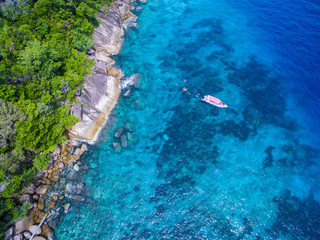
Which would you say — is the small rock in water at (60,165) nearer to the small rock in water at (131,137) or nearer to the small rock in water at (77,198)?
the small rock in water at (77,198)

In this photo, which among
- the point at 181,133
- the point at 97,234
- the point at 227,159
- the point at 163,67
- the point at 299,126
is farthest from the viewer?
the point at 163,67

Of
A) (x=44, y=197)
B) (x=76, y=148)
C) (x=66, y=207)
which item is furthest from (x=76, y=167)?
(x=66, y=207)

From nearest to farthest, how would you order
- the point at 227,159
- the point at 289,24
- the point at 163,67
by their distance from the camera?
the point at 227,159 < the point at 163,67 < the point at 289,24

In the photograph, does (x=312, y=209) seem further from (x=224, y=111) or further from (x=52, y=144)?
(x=52, y=144)

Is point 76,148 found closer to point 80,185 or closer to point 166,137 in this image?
point 80,185

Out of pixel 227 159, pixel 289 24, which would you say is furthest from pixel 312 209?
pixel 289 24

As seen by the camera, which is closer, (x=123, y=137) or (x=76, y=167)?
(x=76, y=167)

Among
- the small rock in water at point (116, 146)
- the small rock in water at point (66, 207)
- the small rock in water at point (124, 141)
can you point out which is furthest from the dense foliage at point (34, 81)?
the small rock in water at point (124, 141)
